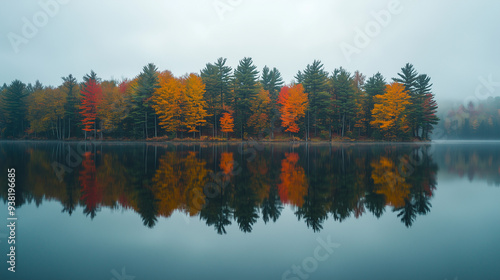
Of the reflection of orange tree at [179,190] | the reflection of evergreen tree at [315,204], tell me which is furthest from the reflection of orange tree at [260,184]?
the reflection of orange tree at [179,190]

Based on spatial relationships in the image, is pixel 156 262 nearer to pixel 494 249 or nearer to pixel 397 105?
pixel 494 249

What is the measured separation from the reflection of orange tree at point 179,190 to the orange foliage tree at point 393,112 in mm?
52719

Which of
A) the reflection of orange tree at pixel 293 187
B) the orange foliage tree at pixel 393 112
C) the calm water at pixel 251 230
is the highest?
the orange foliage tree at pixel 393 112

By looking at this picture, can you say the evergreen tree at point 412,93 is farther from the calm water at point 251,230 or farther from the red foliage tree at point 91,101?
the red foliage tree at point 91,101

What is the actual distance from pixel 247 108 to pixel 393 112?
3228 cm

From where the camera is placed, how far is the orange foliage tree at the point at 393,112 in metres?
56.6

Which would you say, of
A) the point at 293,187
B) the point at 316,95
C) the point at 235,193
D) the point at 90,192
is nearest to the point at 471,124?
the point at 316,95

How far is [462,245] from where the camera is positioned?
621 centimetres

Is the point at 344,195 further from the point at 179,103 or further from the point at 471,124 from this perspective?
the point at 471,124

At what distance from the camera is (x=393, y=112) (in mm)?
56844

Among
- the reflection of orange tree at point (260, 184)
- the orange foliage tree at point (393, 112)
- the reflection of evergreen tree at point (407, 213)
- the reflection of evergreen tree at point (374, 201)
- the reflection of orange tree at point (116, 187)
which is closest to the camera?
the reflection of evergreen tree at point (407, 213)

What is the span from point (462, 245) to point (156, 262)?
22.8 ft

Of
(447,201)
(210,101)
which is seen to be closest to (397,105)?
(210,101)

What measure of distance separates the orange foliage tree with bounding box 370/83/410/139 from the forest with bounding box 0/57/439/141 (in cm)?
19
